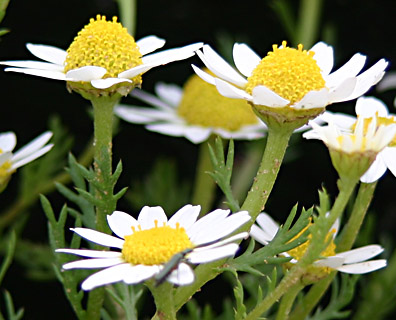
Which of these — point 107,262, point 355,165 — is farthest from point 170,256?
point 355,165

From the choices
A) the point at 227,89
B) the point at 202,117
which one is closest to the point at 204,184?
the point at 202,117

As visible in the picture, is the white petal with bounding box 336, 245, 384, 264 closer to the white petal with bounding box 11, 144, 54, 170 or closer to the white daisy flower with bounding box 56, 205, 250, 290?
the white daisy flower with bounding box 56, 205, 250, 290

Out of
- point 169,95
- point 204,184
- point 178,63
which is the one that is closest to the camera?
point 204,184

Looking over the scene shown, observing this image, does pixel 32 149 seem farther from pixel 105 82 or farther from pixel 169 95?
pixel 169 95

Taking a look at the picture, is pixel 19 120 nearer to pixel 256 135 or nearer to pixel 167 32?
pixel 167 32

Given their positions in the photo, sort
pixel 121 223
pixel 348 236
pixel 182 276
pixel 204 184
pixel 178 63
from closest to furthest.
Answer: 1. pixel 182 276
2. pixel 121 223
3. pixel 348 236
4. pixel 204 184
5. pixel 178 63

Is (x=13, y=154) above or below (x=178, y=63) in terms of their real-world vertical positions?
above
